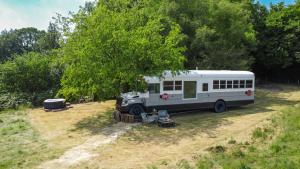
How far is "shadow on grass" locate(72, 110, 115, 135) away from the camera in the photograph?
659 inches

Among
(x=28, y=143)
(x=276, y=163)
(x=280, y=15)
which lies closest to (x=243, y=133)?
(x=276, y=163)

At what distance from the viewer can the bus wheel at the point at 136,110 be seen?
18562mm

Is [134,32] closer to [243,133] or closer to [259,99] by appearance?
[243,133]

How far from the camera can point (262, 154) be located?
11.2 meters

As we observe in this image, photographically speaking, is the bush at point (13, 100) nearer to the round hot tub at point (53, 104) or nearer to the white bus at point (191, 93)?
the round hot tub at point (53, 104)

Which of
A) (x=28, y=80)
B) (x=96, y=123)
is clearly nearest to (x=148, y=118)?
(x=96, y=123)

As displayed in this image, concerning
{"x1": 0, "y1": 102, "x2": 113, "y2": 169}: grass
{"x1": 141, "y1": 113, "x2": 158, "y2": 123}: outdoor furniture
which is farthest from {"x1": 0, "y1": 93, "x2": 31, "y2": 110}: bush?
{"x1": 141, "y1": 113, "x2": 158, "y2": 123}: outdoor furniture

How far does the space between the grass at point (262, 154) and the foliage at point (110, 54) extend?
271 inches

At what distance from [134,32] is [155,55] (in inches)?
66.4

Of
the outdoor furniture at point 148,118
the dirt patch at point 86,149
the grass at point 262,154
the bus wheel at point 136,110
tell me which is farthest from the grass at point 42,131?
the grass at point 262,154

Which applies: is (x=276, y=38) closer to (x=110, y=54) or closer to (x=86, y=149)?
(x=110, y=54)

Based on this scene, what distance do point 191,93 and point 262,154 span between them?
30.5ft

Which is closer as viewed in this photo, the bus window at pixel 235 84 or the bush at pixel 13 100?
the bus window at pixel 235 84

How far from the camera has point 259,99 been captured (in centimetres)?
2819
